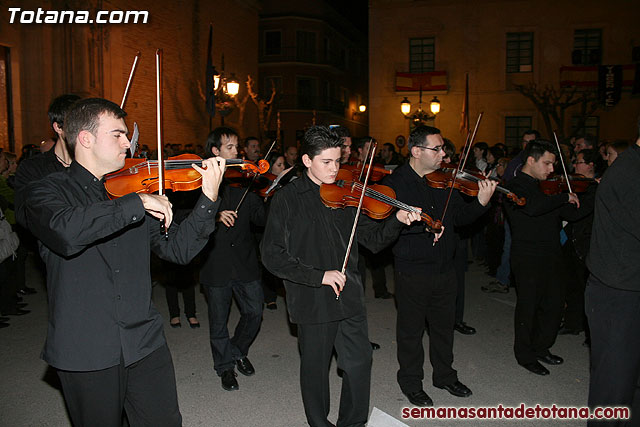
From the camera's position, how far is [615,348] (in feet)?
10.4

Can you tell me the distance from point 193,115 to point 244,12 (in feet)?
27.7

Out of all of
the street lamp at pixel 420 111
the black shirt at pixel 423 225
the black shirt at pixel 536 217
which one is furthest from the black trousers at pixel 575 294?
the street lamp at pixel 420 111

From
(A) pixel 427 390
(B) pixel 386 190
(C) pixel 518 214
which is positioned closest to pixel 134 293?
(B) pixel 386 190

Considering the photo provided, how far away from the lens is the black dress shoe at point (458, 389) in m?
4.48

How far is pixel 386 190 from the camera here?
3883 mm

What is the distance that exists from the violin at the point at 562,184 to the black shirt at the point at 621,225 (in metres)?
2.10

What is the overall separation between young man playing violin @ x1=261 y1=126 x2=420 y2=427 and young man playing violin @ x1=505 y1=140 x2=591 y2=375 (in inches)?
76.1

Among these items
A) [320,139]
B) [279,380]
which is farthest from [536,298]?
[320,139]

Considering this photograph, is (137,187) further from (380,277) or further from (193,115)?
(193,115)

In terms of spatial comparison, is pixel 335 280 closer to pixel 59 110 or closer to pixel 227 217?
pixel 227 217

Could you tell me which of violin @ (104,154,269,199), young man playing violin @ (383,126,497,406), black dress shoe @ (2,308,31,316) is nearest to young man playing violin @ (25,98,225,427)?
violin @ (104,154,269,199)

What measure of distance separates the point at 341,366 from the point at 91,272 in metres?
1.82

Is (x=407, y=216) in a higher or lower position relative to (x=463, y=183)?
lower

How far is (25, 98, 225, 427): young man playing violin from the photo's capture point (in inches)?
89.3
